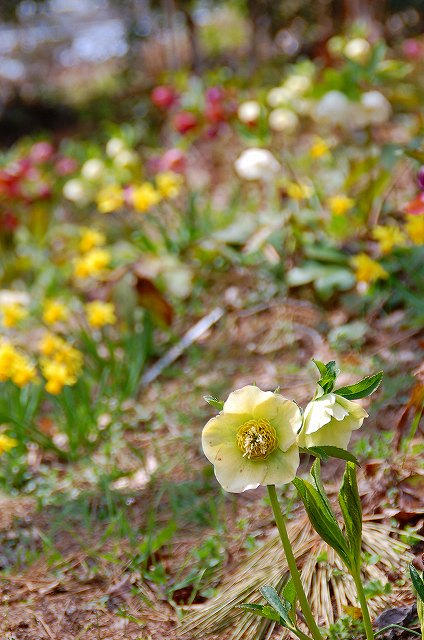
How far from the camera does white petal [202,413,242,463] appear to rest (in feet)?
3.22

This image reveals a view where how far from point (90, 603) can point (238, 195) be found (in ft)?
6.47

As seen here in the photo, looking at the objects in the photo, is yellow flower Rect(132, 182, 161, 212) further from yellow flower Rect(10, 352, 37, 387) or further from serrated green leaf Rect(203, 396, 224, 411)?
serrated green leaf Rect(203, 396, 224, 411)

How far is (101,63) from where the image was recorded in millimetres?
7152

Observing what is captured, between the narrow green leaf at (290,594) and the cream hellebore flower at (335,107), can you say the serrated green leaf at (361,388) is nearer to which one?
the narrow green leaf at (290,594)

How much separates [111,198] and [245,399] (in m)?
1.73

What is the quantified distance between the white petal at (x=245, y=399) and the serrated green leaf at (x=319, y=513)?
115 millimetres

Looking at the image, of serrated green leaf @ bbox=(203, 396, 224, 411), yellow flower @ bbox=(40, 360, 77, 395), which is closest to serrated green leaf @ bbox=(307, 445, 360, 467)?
serrated green leaf @ bbox=(203, 396, 224, 411)

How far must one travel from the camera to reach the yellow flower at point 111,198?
251 centimetres

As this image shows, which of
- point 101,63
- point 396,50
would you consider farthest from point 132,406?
point 101,63

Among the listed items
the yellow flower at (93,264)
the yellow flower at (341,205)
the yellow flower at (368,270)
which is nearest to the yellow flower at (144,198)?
the yellow flower at (93,264)

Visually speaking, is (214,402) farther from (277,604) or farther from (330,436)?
(277,604)

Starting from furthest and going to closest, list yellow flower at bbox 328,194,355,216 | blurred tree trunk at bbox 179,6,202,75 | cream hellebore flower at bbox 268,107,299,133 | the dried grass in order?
blurred tree trunk at bbox 179,6,202,75 → cream hellebore flower at bbox 268,107,299,133 → yellow flower at bbox 328,194,355,216 → the dried grass

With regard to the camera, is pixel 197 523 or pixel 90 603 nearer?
pixel 90 603

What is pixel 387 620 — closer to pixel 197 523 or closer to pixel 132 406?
pixel 197 523
